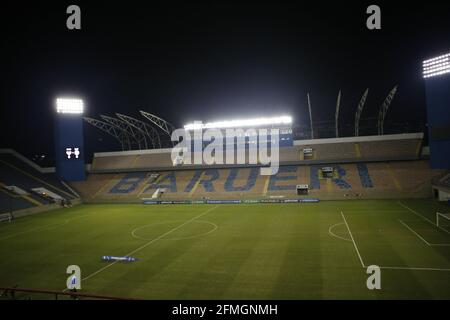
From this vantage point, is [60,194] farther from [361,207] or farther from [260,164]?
[361,207]

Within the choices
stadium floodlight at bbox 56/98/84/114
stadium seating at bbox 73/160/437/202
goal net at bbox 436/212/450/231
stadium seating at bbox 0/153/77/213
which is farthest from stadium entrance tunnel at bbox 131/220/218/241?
stadium floodlight at bbox 56/98/84/114

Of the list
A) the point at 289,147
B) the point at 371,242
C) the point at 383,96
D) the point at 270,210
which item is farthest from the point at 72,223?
the point at 383,96

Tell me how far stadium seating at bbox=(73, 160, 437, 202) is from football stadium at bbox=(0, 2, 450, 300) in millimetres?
218

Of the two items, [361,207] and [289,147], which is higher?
[289,147]

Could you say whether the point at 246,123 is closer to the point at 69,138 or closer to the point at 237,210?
the point at 237,210

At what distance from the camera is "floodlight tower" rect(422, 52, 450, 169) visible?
34.1 meters

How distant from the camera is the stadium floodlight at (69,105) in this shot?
151 feet

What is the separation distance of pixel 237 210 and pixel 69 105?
106ft

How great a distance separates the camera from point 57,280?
46.4 ft

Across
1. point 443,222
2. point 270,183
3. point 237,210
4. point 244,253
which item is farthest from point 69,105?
point 443,222

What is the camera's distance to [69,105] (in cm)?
4662

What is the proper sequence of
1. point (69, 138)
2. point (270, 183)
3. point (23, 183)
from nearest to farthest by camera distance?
point (270, 183)
point (23, 183)
point (69, 138)

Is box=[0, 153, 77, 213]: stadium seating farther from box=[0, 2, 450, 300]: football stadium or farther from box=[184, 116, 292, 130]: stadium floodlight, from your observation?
box=[184, 116, 292, 130]: stadium floodlight
